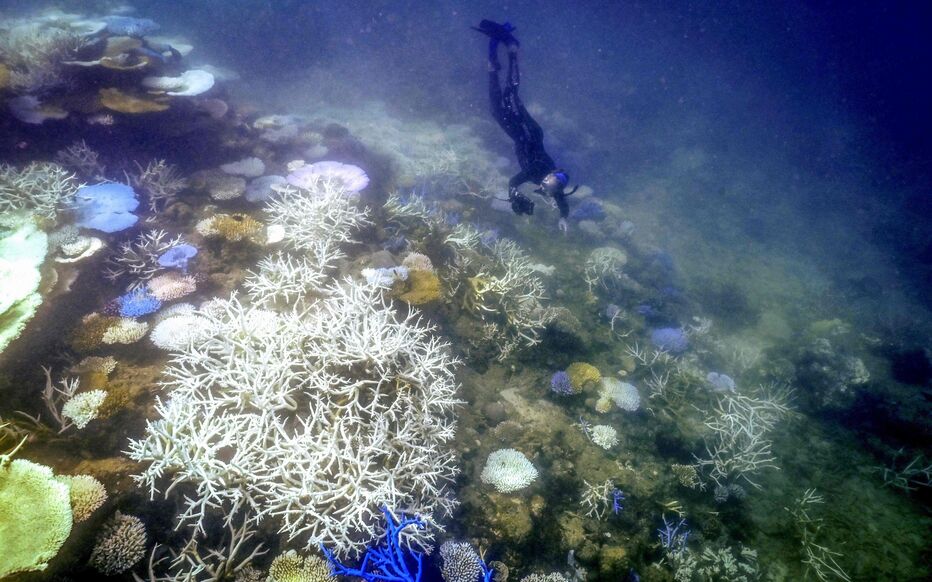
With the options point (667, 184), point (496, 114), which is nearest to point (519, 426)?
point (496, 114)

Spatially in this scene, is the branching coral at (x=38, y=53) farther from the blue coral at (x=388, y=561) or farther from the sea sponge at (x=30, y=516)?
the blue coral at (x=388, y=561)

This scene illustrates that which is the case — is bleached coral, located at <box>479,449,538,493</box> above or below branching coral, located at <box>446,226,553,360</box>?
below

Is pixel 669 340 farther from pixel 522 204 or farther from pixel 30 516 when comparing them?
pixel 30 516

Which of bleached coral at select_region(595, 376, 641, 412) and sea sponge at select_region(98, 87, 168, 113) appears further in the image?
sea sponge at select_region(98, 87, 168, 113)

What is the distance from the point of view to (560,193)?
6348mm

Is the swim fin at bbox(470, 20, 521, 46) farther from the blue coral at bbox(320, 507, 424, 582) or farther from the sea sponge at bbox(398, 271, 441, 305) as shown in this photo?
the blue coral at bbox(320, 507, 424, 582)

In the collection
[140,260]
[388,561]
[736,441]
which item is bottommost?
[736,441]

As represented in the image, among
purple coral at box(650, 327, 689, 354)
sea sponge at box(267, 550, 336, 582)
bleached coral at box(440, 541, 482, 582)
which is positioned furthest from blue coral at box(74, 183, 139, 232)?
purple coral at box(650, 327, 689, 354)

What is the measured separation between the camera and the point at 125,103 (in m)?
5.97

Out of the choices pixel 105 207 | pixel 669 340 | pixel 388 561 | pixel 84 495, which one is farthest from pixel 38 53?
pixel 669 340

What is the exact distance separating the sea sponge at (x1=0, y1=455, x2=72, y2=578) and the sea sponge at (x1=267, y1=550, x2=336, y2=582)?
4.19ft

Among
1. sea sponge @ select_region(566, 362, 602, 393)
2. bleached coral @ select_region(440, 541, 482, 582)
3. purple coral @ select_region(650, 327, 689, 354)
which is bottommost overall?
purple coral @ select_region(650, 327, 689, 354)

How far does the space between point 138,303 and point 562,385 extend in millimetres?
5177

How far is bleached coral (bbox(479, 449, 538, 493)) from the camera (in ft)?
13.2
